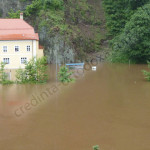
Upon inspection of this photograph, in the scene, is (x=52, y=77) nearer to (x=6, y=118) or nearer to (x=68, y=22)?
(x=6, y=118)

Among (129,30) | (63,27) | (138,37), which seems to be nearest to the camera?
(138,37)

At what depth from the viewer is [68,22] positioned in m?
38.0

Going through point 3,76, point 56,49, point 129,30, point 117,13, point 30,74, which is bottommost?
point 3,76

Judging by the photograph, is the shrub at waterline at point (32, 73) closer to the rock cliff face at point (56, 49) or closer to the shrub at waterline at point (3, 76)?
the shrub at waterline at point (3, 76)

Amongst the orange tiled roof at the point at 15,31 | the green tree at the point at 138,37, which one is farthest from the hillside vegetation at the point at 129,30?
the orange tiled roof at the point at 15,31

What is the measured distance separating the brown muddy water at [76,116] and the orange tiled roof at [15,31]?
475 centimetres

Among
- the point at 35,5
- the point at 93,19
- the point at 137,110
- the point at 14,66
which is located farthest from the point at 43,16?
the point at 137,110

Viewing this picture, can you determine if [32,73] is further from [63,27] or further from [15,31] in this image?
[63,27]

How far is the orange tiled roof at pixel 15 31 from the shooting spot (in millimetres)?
23295

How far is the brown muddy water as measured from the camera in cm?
1105

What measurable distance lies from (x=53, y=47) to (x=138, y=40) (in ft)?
34.0

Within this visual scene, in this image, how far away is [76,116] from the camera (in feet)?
46.3

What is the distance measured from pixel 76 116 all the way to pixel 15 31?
12.6 metres


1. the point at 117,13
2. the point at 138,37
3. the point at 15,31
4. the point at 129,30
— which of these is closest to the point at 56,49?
the point at 129,30
